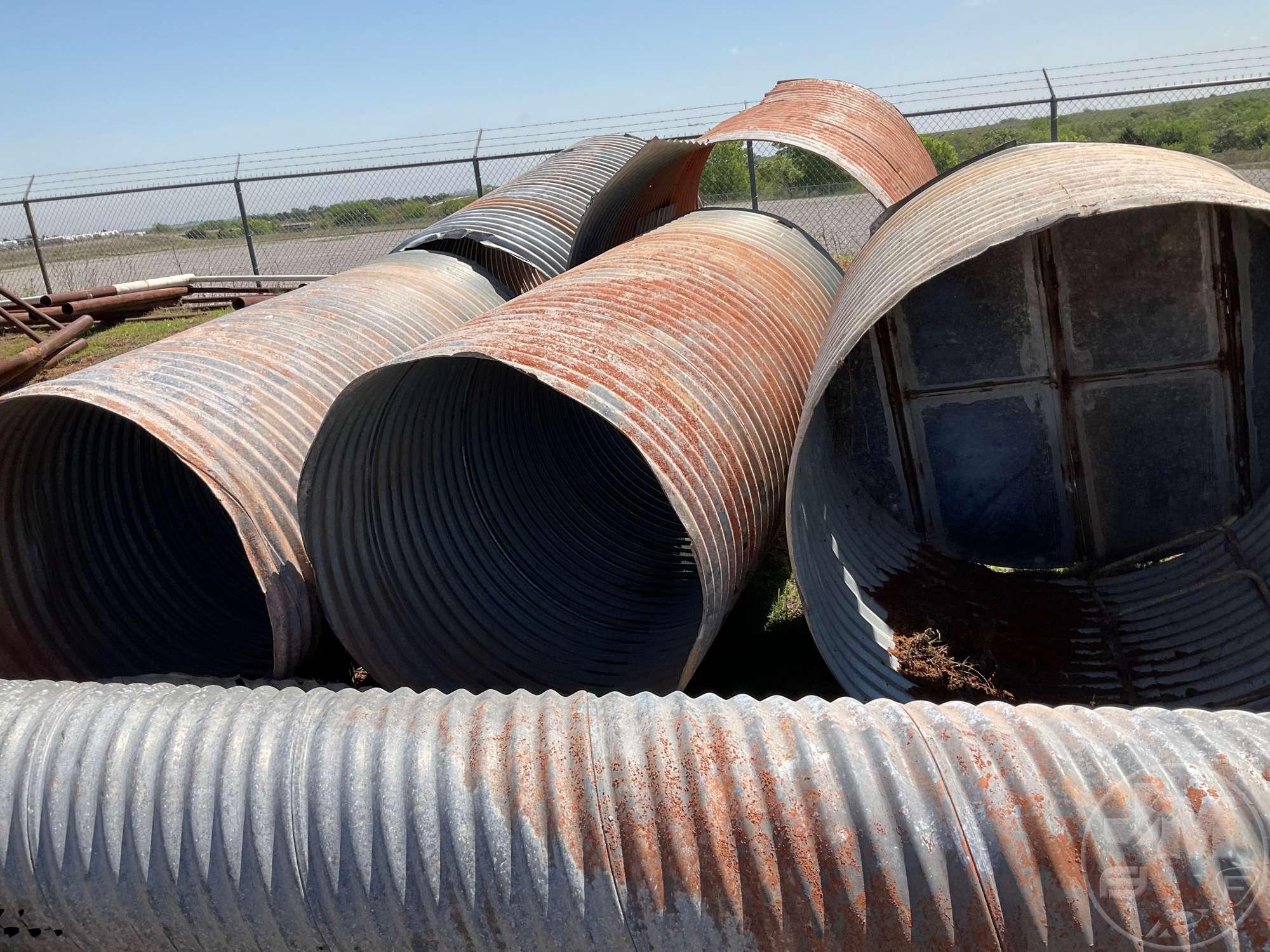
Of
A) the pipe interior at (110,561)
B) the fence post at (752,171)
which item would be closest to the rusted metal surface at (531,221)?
the pipe interior at (110,561)

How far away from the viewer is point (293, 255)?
Answer: 2041 centimetres

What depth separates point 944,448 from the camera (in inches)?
213

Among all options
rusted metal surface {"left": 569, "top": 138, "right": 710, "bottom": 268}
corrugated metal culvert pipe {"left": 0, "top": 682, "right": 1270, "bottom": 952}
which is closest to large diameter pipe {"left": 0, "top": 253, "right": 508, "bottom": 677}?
corrugated metal culvert pipe {"left": 0, "top": 682, "right": 1270, "bottom": 952}

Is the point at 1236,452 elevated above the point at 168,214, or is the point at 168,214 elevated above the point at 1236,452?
the point at 168,214

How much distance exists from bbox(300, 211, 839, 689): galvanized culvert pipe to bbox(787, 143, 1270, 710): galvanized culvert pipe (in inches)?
14.1

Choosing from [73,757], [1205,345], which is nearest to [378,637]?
[73,757]

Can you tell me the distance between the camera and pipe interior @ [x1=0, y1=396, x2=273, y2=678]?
178 inches

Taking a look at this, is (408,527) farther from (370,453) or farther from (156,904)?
(156,904)

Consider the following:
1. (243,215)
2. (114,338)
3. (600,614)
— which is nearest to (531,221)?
(600,614)

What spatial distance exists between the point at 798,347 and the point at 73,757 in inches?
137

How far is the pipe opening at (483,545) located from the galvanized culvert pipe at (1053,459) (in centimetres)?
96

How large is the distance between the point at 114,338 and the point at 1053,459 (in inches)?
394

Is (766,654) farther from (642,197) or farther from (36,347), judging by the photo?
(36,347)

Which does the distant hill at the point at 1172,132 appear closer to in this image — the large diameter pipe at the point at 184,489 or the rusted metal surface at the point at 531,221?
the rusted metal surface at the point at 531,221
